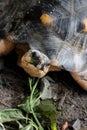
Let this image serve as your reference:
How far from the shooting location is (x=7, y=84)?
1.60 metres

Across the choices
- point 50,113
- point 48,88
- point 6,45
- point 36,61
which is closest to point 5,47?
point 6,45

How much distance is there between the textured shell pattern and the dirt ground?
0.50 ft

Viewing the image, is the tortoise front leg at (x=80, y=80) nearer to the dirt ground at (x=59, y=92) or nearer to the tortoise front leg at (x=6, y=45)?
the dirt ground at (x=59, y=92)

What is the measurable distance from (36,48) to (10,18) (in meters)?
0.21

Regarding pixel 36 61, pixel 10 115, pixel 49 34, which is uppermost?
pixel 49 34

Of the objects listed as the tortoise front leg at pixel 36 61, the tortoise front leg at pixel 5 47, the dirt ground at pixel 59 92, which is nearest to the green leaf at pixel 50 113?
the dirt ground at pixel 59 92

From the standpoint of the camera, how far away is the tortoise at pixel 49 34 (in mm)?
1510

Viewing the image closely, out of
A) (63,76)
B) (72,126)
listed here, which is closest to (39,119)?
(72,126)

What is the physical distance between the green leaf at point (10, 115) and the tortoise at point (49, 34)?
213 mm

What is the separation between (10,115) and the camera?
57.7 inches

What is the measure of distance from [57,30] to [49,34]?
43 millimetres

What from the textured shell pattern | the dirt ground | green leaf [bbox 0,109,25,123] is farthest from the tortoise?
green leaf [bbox 0,109,25,123]

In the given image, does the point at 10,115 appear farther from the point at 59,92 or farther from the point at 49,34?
the point at 49,34

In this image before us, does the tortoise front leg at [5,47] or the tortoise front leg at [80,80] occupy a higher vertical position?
the tortoise front leg at [5,47]
